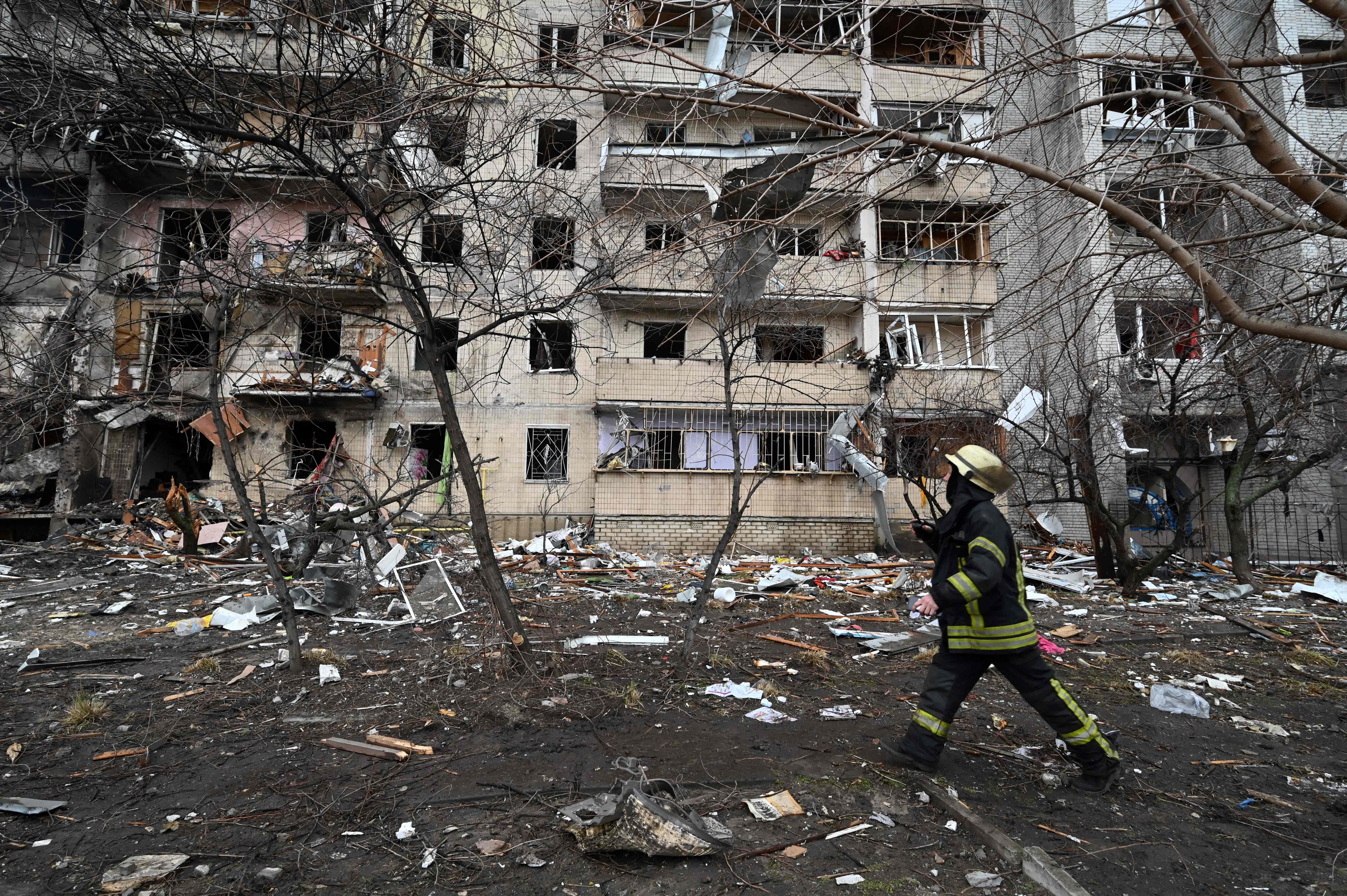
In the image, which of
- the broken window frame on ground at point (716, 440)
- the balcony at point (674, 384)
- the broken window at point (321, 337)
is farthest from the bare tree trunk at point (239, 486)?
the balcony at point (674, 384)

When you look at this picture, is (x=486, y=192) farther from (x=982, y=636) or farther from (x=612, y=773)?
(x=982, y=636)

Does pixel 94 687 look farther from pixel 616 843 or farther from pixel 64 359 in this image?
Result: pixel 616 843

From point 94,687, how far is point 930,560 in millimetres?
12774

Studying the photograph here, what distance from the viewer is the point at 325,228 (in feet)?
17.2

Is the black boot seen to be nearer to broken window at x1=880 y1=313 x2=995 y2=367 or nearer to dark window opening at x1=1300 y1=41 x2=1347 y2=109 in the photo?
dark window opening at x1=1300 y1=41 x2=1347 y2=109

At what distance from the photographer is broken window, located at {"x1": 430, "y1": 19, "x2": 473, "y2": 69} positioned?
11.7ft

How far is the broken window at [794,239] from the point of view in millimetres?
3770

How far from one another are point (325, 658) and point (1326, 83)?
8.45m

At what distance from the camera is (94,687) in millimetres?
5066

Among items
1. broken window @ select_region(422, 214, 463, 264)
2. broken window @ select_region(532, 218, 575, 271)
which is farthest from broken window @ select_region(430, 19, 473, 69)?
broken window @ select_region(422, 214, 463, 264)

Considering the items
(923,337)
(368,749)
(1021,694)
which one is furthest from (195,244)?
(923,337)

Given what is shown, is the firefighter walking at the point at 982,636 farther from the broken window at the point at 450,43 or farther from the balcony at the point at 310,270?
the balcony at the point at 310,270

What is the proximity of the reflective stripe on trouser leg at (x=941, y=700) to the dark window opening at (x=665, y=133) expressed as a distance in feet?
9.83

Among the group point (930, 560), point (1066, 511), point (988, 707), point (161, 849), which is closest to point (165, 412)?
point (161, 849)
